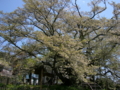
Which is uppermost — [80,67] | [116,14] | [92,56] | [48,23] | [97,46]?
[116,14]

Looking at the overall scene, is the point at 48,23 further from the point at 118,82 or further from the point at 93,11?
the point at 118,82

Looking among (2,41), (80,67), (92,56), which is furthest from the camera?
(92,56)

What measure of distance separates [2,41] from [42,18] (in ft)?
14.4

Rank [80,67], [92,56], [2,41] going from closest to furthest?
[80,67] < [2,41] < [92,56]

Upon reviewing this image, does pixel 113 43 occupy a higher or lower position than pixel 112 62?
higher

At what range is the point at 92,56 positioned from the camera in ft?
40.7

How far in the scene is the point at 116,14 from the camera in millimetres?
13055

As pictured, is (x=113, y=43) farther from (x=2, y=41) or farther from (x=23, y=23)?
(x=2, y=41)

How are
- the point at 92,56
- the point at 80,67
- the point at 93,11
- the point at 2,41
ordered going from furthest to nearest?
1. the point at 93,11
2. the point at 92,56
3. the point at 2,41
4. the point at 80,67

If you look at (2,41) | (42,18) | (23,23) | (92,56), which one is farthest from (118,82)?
(2,41)

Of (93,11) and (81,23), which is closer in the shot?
(81,23)

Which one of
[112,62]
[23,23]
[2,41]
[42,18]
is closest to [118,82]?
[112,62]

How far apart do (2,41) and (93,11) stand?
9965mm

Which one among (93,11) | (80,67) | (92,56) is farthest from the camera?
(93,11)
